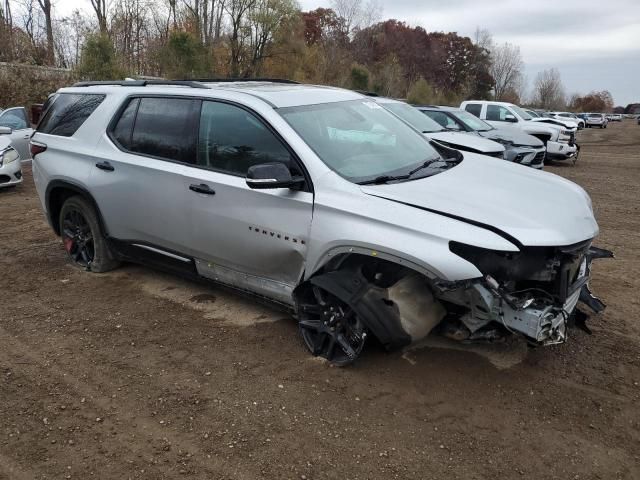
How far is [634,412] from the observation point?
10.3 ft

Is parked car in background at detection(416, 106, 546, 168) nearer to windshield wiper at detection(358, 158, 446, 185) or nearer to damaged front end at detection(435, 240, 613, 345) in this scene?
windshield wiper at detection(358, 158, 446, 185)

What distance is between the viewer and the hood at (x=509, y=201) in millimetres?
3000

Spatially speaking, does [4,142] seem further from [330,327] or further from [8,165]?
[330,327]

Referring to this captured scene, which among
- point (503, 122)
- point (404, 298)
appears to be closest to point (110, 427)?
point (404, 298)

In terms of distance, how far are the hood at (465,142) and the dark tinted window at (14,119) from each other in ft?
25.6

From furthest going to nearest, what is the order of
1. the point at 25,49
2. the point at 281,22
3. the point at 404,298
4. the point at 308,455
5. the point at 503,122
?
1. the point at 281,22
2. the point at 25,49
3. the point at 503,122
4. the point at 404,298
5. the point at 308,455

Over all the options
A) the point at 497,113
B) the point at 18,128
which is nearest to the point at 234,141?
the point at 18,128

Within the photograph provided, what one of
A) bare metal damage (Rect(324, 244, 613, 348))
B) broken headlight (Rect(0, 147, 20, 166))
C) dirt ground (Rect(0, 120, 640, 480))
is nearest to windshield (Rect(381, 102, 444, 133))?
dirt ground (Rect(0, 120, 640, 480))

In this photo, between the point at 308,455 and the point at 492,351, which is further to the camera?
the point at 492,351

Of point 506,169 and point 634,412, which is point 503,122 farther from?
point 634,412

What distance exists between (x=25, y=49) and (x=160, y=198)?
27.0 m

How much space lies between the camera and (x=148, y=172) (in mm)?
4336

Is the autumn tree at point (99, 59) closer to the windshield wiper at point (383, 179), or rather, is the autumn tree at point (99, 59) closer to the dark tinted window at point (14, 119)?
the dark tinted window at point (14, 119)

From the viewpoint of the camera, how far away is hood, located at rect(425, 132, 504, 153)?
880 centimetres
